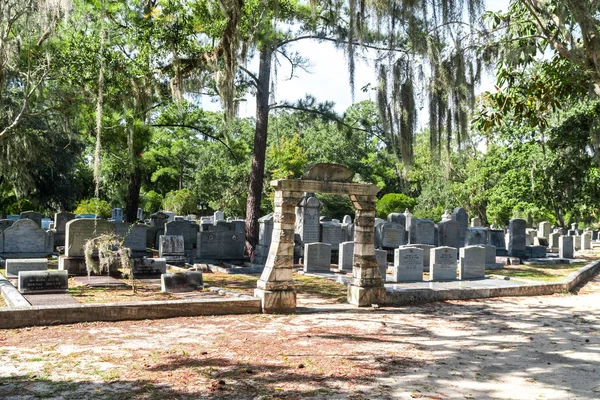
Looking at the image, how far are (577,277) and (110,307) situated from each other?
11.9m

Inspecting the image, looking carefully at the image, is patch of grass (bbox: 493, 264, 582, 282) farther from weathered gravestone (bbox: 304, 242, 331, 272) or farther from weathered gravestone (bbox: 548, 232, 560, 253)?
weathered gravestone (bbox: 548, 232, 560, 253)

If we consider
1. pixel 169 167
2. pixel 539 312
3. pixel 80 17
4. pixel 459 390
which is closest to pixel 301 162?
pixel 169 167

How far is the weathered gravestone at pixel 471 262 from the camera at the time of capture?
14.0 m

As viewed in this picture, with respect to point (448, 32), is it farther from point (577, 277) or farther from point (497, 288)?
point (577, 277)

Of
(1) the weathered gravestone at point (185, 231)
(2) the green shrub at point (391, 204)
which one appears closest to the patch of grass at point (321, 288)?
(1) the weathered gravestone at point (185, 231)

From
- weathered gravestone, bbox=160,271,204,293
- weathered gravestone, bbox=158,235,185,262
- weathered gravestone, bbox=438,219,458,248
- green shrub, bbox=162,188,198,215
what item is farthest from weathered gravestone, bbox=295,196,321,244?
green shrub, bbox=162,188,198,215

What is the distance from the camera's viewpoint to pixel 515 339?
286 inches

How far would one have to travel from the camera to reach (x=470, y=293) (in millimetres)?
11141

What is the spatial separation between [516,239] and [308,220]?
8900 mm

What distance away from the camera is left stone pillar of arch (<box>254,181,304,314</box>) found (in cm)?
875

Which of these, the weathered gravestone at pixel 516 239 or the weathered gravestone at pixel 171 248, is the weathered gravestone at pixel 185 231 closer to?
the weathered gravestone at pixel 171 248

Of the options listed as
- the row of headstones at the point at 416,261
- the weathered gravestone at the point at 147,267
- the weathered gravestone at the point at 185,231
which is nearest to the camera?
the weathered gravestone at the point at 147,267

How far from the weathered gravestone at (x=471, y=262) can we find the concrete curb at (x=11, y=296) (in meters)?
10.4

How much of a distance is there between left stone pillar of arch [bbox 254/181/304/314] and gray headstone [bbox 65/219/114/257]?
546 centimetres
